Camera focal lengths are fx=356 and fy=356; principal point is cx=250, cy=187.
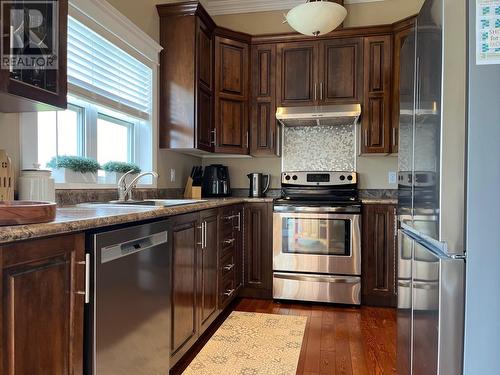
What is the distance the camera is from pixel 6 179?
55.6 inches

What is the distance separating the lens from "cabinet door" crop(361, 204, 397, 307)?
3.11m

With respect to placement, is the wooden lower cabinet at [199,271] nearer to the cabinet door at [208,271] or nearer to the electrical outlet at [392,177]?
the cabinet door at [208,271]

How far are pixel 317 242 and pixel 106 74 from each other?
213 cm

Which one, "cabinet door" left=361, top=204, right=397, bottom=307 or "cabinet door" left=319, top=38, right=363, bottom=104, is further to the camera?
"cabinet door" left=319, top=38, right=363, bottom=104

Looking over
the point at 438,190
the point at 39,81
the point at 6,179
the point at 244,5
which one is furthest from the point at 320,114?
the point at 6,179

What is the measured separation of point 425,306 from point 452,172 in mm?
539

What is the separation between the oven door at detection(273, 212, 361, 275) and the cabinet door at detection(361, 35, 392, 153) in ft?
2.58

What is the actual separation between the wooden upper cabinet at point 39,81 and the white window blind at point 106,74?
0.63 metres

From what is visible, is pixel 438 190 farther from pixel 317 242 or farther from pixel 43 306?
pixel 317 242

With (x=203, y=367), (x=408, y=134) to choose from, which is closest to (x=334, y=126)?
(x=408, y=134)

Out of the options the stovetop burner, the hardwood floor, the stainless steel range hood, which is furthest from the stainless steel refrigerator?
the stovetop burner

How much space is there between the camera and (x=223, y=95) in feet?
11.3

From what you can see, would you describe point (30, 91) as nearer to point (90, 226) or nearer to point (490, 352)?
point (90, 226)

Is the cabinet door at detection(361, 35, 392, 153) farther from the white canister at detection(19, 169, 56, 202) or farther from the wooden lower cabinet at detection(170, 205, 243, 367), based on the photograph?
the white canister at detection(19, 169, 56, 202)
